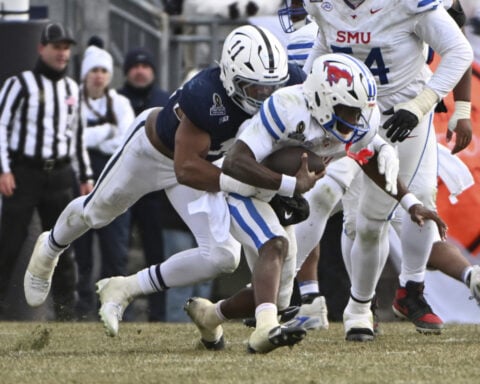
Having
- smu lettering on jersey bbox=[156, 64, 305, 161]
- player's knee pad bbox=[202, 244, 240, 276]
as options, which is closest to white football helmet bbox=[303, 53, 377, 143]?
smu lettering on jersey bbox=[156, 64, 305, 161]

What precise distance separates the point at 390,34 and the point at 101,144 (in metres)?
3.28

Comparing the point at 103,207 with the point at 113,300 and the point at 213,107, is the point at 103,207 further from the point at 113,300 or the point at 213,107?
the point at 213,107

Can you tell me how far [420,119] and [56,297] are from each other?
326 centimetres

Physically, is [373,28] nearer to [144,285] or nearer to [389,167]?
[389,167]

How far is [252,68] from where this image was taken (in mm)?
6148

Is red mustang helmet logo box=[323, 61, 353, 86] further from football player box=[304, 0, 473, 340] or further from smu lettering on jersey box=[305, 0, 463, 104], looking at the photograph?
smu lettering on jersey box=[305, 0, 463, 104]

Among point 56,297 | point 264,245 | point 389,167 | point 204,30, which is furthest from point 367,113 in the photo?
point 204,30

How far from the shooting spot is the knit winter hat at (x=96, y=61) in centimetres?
967

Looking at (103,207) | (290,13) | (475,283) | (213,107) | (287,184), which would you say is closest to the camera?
(287,184)

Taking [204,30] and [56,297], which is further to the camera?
[204,30]

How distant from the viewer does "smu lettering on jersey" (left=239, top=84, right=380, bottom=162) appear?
593cm

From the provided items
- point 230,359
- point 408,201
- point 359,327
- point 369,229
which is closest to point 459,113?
point 369,229

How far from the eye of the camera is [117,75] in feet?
36.1

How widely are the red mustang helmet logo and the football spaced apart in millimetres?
291
